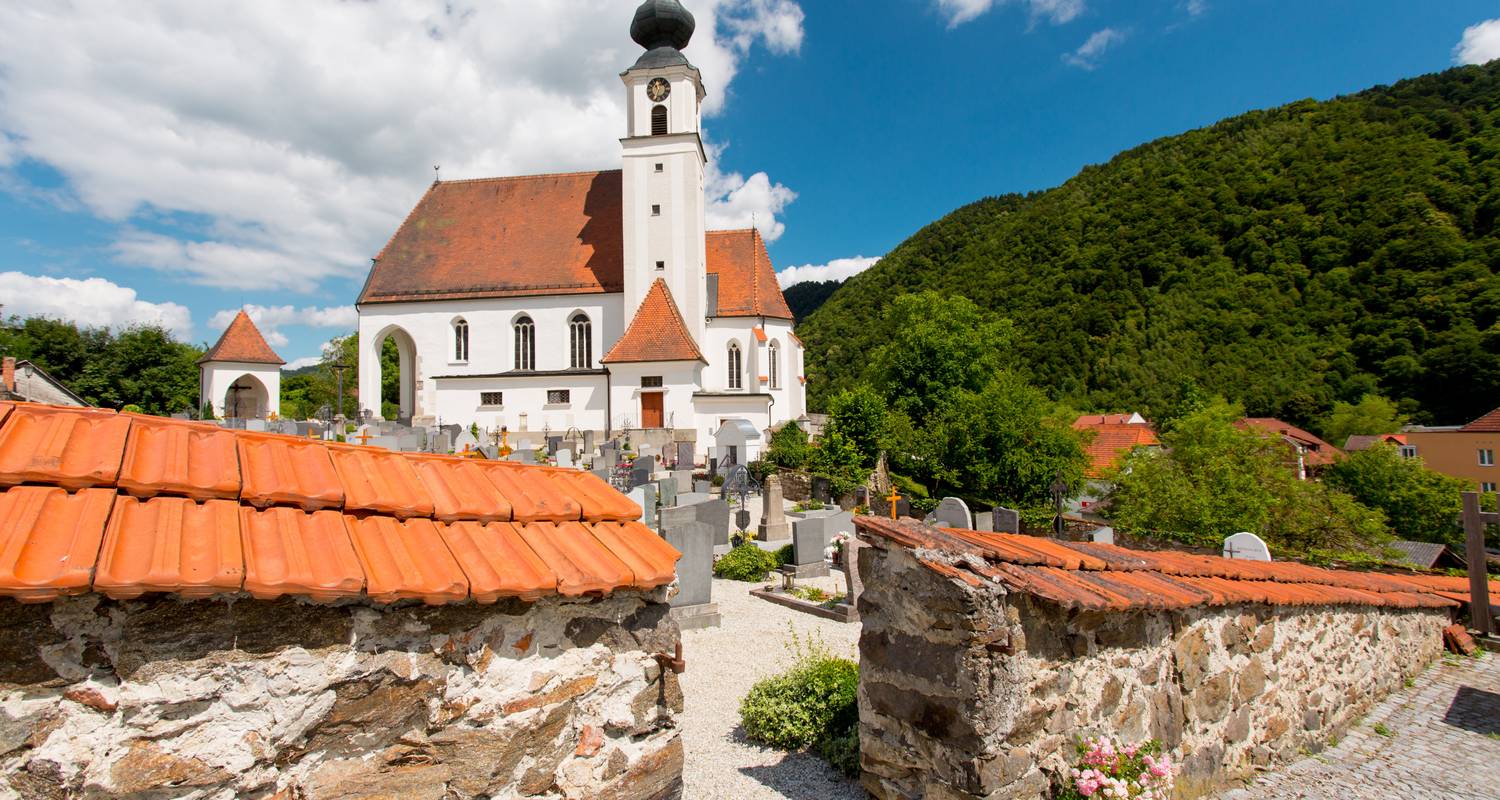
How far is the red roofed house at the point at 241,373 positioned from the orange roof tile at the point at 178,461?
2955 cm

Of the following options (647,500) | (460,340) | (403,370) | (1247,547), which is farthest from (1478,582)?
(403,370)

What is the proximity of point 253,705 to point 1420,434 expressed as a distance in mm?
55686

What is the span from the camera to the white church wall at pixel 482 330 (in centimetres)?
3066

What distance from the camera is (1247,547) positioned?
995 centimetres

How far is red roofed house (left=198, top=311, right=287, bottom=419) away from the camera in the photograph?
27.3 m

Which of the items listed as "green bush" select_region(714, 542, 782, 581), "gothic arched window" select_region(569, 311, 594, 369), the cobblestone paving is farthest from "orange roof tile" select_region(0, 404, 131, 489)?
"gothic arched window" select_region(569, 311, 594, 369)

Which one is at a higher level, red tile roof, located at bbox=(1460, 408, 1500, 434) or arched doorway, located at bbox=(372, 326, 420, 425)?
arched doorway, located at bbox=(372, 326, 420, 425)

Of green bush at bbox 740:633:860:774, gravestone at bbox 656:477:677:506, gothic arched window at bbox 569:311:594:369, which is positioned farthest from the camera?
gothic arched window at bbox 569:311:594:369

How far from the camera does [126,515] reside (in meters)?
1.91

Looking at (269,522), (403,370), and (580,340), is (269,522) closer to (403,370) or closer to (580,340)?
(580,340)

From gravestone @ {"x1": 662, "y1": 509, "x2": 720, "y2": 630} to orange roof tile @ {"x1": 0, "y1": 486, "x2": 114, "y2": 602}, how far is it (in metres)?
7.24

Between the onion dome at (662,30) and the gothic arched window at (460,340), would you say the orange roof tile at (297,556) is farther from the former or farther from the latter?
the onion dome at (662,30)

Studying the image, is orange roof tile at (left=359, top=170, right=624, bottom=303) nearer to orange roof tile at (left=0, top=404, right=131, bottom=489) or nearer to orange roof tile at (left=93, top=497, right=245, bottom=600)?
orange roof tile at (left=0, top=404, right=131, bottom=489)

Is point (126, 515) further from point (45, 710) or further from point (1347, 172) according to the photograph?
point (1347, 172)
